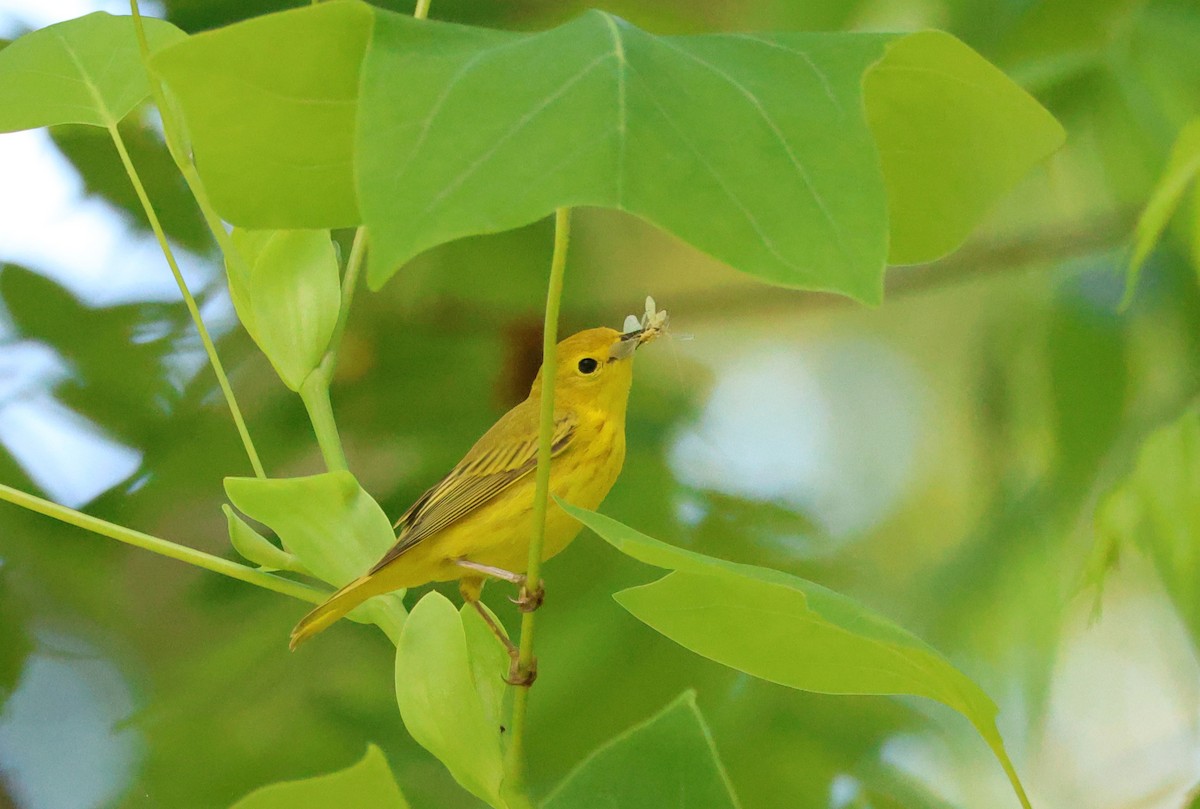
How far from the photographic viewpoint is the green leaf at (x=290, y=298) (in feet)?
1.56

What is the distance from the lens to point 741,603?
1.07ft

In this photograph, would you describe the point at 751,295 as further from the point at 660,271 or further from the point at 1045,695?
the point at 1045,695

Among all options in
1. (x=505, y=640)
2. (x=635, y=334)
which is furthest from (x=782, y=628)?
(x=635, y=334)

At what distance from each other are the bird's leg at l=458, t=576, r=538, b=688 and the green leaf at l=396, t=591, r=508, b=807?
2 centimetres

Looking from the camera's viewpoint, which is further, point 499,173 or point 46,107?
point 46,107

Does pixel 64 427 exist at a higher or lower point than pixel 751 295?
lower

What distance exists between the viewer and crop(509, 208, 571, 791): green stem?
298mm

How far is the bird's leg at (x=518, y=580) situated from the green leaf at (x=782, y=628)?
41mm

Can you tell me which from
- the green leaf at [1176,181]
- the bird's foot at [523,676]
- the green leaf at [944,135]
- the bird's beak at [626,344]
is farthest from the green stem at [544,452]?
the green leaf at [1176,181]

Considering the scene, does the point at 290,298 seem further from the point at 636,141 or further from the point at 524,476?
the point at 636,141

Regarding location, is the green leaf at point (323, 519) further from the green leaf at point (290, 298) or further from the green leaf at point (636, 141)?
the green leaf at point (636, 141)

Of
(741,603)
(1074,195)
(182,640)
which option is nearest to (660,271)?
(1074,195)

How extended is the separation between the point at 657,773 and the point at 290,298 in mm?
255

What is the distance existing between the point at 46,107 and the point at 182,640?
17.4 inches
